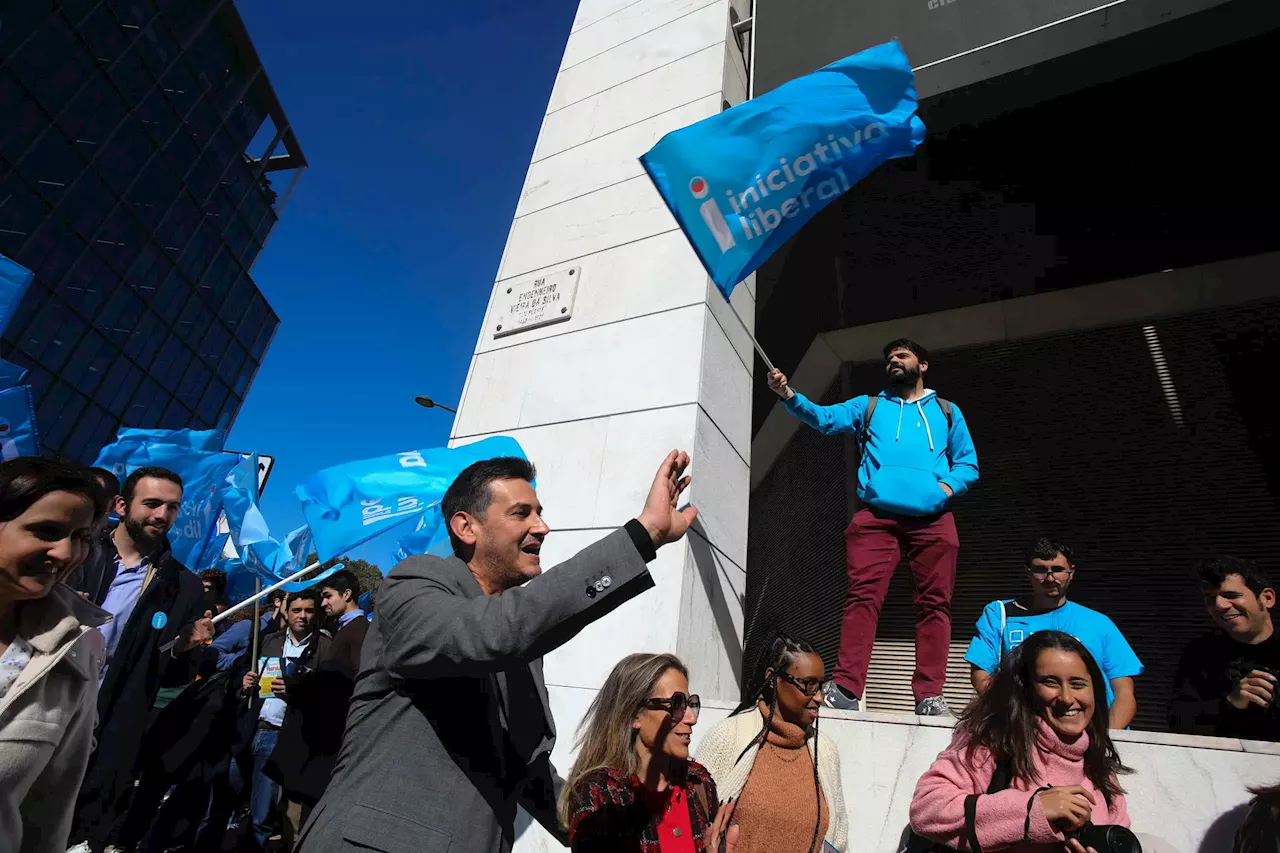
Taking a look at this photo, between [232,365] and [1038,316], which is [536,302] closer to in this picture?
[1038,316]

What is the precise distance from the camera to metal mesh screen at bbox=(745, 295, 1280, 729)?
5449 mm

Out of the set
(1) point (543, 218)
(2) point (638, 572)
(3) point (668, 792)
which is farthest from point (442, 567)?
(1) point (543, 218)

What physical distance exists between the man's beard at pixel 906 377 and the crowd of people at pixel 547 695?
0.04 meters

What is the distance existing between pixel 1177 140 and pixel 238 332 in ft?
153

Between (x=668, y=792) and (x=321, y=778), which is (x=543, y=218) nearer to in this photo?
(x=321, y=778)

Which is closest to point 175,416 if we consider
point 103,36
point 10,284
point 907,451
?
point 103,36

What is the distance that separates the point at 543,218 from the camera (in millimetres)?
6461

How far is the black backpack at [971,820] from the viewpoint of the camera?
2.09 meters

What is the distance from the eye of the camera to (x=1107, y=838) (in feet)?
6.29

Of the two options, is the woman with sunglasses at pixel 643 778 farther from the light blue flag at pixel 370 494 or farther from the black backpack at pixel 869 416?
the light blue flag at pixel 370 494

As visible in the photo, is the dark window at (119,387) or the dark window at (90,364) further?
the dark window at (119,387)

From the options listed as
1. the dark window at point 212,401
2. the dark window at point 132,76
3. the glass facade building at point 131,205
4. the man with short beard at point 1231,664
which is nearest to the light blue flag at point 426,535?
the man with short beard at point 1231,664

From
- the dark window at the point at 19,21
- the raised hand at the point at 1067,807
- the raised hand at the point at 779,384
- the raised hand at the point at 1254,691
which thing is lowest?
the raised hand at the point at 1067,807

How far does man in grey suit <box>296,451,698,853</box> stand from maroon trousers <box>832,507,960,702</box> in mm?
2075
